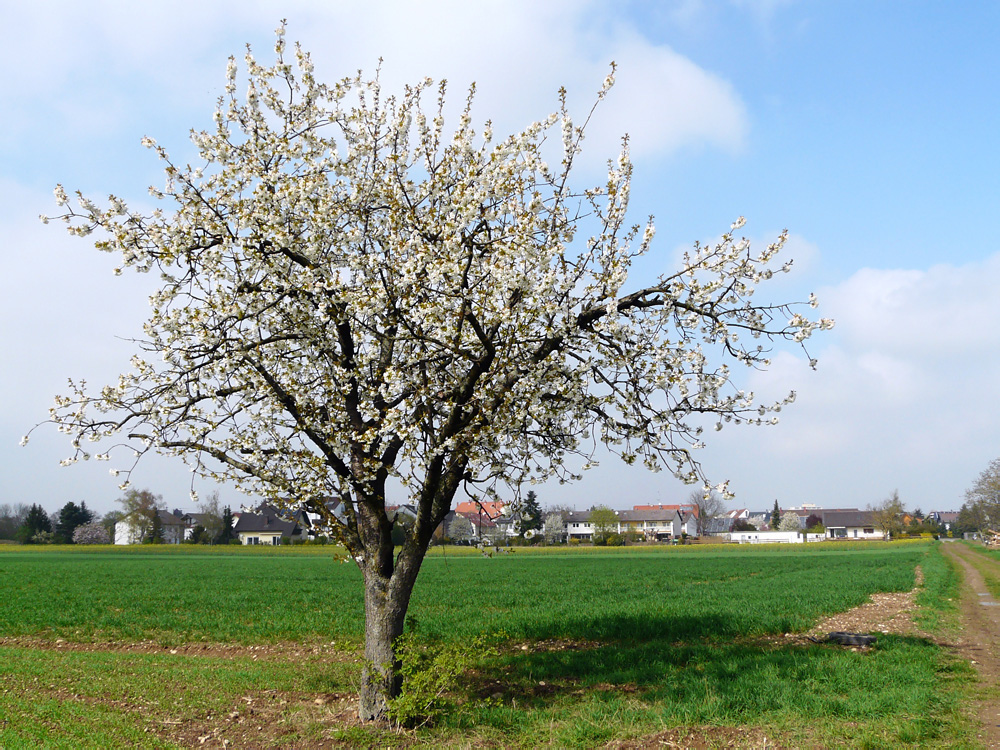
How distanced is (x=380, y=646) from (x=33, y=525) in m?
110

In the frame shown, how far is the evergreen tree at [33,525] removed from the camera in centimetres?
9306

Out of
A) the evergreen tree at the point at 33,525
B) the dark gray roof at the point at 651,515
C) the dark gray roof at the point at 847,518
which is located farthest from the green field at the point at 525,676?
the dark gray roof at the point at 847,518

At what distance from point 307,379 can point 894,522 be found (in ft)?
464

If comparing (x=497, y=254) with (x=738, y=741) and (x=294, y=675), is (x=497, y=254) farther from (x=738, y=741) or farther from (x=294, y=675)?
(x=294, y=675)

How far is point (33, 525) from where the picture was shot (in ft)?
312

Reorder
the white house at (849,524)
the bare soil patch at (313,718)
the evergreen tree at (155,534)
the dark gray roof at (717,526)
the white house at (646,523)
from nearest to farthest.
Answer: the bare soil patch at (313,718) < the evergreen tree at (155,534) < the white house at (646,523) < the white house at (849,524) < the dark gray roof at (717,526)

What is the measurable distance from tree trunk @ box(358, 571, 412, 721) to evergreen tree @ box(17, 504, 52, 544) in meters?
107

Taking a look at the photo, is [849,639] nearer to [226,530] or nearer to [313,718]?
[313,718]

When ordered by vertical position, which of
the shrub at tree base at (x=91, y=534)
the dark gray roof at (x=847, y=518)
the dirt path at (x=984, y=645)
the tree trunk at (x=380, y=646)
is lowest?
the dark gray roof at (x=847, y=518)

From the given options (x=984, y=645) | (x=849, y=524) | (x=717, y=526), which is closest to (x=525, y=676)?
(x=984, y=645)

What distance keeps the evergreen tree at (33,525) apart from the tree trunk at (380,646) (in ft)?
351

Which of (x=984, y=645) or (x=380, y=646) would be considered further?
(x=984, y=645)

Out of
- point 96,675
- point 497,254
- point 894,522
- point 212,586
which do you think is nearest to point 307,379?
point 497,254

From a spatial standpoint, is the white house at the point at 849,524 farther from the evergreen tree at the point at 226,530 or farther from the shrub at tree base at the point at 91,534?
the shrub at tree base at the point at 91,534
